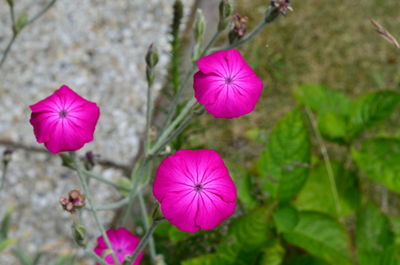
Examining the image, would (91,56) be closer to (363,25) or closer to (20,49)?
(20,49)

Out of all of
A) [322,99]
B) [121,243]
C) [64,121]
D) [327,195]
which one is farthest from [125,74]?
[64,121]

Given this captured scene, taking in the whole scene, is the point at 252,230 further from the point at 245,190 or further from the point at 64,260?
the point at 64,260

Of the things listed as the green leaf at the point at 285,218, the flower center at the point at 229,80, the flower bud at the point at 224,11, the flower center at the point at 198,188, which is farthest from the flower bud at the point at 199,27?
the green leaf at the point at 285,218

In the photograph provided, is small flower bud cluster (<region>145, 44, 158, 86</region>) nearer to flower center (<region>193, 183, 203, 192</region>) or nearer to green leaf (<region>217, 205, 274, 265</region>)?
flower center (<region>193, 183, 203, 192</region>)

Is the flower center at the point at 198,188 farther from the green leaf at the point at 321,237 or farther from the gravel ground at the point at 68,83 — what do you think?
the gravel ground at the point at 68,83

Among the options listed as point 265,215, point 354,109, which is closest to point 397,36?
point 354,109

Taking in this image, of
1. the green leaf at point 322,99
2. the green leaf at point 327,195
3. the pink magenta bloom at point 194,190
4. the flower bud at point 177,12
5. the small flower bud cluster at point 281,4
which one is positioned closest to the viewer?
the pink magenta bloom at point 194,190
